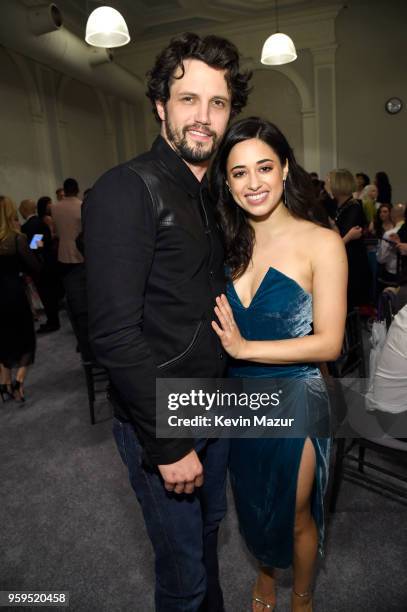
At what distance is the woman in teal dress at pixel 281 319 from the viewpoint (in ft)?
4.65

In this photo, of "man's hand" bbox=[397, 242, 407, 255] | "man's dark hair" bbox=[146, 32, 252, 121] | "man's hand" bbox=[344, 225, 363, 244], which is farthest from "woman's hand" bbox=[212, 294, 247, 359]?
"man's hand" bbox=[344, 225, 363, 244]

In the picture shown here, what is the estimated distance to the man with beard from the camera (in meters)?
1.09

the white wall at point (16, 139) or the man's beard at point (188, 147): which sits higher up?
the white wall at point (16, 139)

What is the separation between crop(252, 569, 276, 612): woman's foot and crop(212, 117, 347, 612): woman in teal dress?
2 cm

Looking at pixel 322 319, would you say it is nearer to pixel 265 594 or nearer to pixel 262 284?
pixel 262 284

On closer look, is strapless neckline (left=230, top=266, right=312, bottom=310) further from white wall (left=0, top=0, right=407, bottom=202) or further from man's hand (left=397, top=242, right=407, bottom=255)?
white wall (left=0, top=0, right=407, bottom=202)

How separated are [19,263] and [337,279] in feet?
10.0

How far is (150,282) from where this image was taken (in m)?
1.18

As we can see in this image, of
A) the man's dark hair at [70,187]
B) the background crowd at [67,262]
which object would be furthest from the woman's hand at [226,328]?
the man's dark hair at [70,187]

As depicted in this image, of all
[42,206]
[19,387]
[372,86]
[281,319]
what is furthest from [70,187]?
[372,86]

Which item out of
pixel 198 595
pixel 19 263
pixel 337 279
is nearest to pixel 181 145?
pixel 337 279

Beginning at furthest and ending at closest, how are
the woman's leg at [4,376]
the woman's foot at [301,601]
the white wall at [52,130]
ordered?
the white wall at [52,130] < the woman's leg at [4,376] < the woman's foot at [301,601]

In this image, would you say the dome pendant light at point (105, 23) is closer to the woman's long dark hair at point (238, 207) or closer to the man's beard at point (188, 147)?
the woman's long dark hair at point (238, 207)

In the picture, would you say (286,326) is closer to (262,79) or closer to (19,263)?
(19,263)
